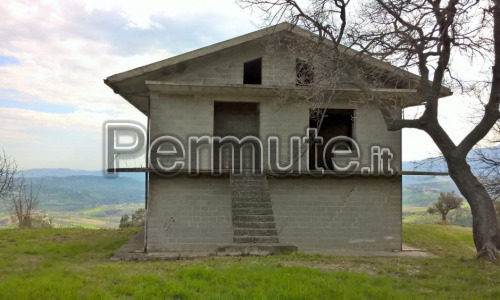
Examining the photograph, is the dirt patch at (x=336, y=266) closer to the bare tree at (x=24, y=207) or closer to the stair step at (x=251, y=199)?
the stair step at (x=251, y=199)

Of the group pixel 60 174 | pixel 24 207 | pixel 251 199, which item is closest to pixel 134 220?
pixel 24 207

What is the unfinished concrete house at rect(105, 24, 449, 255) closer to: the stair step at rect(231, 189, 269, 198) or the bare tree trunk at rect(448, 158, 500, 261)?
the stair step at rect(231, 189, 269, 198)

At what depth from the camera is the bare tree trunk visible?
9753mm

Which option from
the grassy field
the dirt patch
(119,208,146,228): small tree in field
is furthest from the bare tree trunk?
(119,208,146,228): small tree in field

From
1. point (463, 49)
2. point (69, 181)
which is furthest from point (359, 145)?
point (69, 181)

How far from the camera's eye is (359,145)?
13.7 meters

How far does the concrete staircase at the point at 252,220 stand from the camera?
999 centimetres

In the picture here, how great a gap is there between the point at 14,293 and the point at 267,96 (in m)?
9.00

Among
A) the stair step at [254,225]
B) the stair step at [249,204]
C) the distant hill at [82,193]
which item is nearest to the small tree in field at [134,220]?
the stair step at [249,204]

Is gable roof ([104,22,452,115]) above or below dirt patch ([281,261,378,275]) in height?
above

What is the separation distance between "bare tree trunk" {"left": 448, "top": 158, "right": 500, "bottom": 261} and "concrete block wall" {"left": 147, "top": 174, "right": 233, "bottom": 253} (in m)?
6.49

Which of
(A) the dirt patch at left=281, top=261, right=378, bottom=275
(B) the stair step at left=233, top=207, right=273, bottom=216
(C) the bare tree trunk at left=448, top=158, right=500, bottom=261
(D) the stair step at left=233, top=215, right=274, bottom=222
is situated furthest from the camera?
(B) the stair step at left=233, top=207, right=273, bottom=216

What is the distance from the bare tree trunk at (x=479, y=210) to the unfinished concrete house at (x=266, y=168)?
2915 mm

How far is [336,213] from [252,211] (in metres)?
3.45
